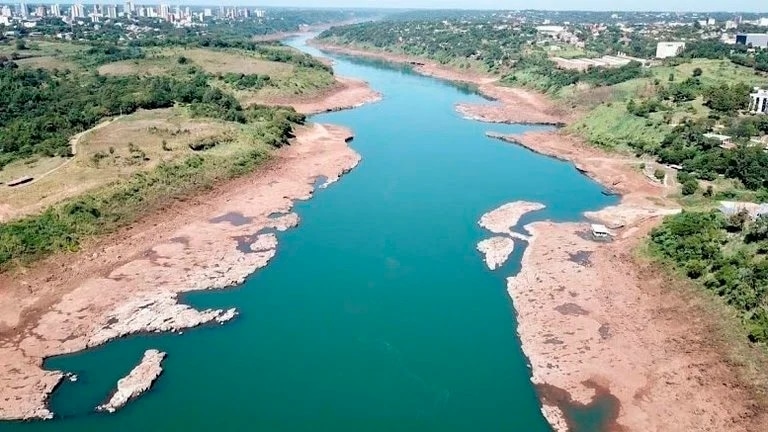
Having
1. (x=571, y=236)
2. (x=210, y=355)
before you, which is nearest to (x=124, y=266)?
(x=210, y=355)

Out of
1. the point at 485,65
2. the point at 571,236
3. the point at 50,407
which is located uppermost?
the point at 485,65

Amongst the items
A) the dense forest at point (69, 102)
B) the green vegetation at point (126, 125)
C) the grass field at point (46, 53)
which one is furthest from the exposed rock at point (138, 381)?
the grass field at point (46, 53)

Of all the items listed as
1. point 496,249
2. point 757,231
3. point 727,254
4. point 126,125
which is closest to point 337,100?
point 126,125

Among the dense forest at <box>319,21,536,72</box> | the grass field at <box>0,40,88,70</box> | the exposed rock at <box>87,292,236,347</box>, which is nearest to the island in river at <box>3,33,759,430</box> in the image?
the exposed rock at <box>87,292,236,347</box>

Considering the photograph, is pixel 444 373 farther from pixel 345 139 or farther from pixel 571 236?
pixel 345 139

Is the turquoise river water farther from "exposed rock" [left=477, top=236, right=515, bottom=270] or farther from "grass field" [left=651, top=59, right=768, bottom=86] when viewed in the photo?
"grass field" [left=651, top=59, right=768, bottom=86]

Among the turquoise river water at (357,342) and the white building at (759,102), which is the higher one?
the white building at (759,102)

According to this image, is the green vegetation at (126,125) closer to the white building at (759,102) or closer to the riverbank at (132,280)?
the riverbank at (132,280)
